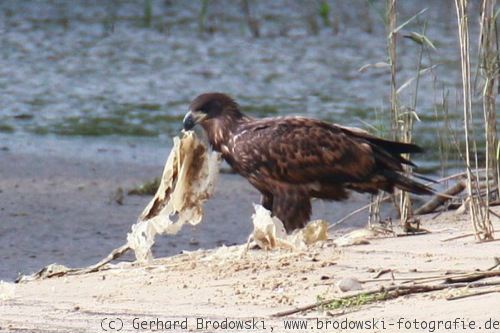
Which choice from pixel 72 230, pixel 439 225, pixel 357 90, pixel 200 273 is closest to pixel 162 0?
pixel 357 90

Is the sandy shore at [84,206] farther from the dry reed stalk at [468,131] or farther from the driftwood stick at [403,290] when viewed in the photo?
the driftwood stick at [403,290]

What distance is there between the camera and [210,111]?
25.7 ft

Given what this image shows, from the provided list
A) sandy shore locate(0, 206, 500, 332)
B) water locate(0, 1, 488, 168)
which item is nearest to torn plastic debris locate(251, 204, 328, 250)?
sandy shore locate(0, 206, 500, 332)

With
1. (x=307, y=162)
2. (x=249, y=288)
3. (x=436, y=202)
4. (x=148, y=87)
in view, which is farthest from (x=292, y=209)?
(x=148, y=87)

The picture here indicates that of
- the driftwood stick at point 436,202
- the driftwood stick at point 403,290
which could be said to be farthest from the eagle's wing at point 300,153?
the driftwood stick at point 403,290

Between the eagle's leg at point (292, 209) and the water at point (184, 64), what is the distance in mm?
4322

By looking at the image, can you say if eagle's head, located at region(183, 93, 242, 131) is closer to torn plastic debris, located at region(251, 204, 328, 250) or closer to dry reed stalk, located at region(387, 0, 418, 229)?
dry reed stalk, located at region(387, 0, 418, 229)

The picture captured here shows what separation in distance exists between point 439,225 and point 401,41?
1020cm

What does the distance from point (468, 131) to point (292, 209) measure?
4.62ft

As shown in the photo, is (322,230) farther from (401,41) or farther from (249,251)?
(401,41)

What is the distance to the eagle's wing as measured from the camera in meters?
7.43

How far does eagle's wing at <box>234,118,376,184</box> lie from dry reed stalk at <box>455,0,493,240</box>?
0.85 meters

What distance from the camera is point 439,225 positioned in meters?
7.78

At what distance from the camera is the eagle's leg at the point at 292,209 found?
24.3 ft
